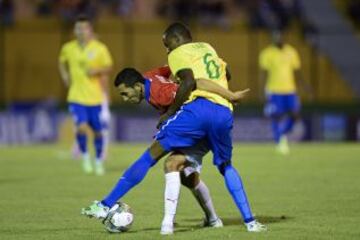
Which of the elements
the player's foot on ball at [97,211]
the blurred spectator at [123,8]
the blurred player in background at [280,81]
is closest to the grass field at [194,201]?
the player's foot on ball at [97,211]

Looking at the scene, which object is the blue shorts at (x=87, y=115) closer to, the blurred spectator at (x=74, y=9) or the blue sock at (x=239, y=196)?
the blue sock at (x=239, y=196)

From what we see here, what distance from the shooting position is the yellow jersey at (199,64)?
1080 centimetres

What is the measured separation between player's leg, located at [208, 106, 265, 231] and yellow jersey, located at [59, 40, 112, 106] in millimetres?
8914

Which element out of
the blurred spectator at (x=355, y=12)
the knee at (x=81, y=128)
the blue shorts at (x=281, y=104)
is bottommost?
the blue shorts at (x=281, y=104)

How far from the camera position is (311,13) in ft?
120

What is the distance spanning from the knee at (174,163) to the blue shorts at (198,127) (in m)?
0.11

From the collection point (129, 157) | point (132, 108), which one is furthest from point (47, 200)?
point (132, 108)

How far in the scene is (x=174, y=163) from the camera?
10.9 m

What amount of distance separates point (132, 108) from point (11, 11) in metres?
5.49

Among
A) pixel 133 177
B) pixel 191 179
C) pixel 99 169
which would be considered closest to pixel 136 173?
pixel 133 177

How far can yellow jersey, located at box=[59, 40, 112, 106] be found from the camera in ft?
64.5

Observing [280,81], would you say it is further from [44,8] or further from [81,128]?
[44,8]

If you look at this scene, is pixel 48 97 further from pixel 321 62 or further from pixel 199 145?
pixel 199 145

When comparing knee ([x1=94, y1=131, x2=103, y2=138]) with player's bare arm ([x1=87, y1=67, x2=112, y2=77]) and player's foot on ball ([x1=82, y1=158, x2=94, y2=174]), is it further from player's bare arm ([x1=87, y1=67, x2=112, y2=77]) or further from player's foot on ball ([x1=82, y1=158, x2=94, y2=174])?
player's bare arm ([x1=87, y1=67, x2=112, y2=77])
